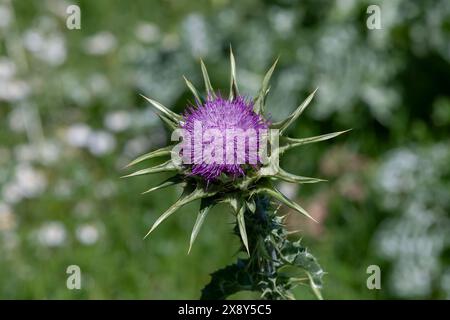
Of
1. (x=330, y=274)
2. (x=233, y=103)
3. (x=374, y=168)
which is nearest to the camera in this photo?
(x=233, y=103)

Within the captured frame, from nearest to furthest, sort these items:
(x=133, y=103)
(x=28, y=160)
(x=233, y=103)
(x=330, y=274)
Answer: (x=233, y=103), (x=330, y=274), (x=28, y=160), (x=133, y=103)

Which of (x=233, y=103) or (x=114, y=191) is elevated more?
(x=233, y=103)

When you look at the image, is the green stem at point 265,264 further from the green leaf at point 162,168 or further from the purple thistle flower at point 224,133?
the green leaf at point 162,168

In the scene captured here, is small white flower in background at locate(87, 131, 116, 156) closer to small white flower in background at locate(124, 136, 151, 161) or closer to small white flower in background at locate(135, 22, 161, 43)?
small white flower in background at locate(124, 136, 151, 161)

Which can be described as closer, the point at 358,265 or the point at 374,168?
the point at 358,265

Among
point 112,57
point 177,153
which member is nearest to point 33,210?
point 112,57

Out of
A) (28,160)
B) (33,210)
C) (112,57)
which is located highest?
(112,57)

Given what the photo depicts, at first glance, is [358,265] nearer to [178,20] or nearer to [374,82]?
[374,82]

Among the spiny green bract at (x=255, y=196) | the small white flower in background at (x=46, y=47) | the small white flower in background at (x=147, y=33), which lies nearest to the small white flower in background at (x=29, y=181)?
the small white flower in background at (x=46, y=47)
